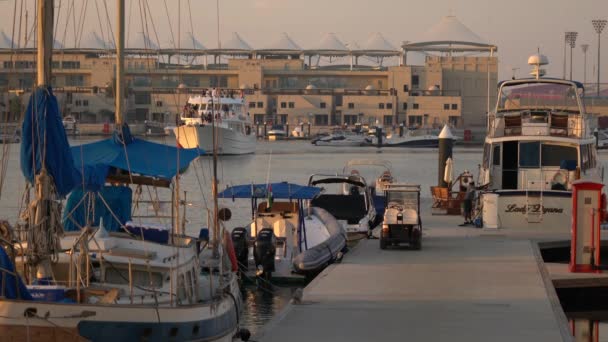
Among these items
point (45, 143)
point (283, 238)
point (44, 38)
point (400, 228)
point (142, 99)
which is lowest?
point (283, 238)

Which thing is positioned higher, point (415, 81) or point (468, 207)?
point (415, 81)

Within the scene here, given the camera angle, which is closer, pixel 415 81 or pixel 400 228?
pixel 400 228

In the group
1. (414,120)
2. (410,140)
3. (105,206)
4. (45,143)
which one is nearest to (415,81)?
(414,120)

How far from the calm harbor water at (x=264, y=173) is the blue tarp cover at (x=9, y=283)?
6632 millimetres

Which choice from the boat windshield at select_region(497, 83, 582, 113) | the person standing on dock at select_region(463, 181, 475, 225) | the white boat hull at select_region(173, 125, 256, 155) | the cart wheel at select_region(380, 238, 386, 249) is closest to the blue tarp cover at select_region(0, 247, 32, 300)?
the cart wheel at select_region(380, 238, 386, 249)

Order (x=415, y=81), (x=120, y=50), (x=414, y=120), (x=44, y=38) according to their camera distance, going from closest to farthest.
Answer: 1. (x=44, y=38)
2. (x=120, y=50)
3. (x=414, y=120)
4. (x=415, y=81)

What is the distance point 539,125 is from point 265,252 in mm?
12040

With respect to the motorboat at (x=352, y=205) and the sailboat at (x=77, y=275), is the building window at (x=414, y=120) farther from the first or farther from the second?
the sailboat at (x=77, y=275)

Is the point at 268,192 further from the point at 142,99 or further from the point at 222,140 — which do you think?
the point at 142,99

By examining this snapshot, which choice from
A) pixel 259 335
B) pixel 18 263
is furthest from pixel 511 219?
pixel 18 263

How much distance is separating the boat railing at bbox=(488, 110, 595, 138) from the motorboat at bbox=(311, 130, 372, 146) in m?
91.6

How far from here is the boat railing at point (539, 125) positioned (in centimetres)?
3375

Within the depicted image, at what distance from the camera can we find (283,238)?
2628 cm

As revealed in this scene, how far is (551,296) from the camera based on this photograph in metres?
19.8
